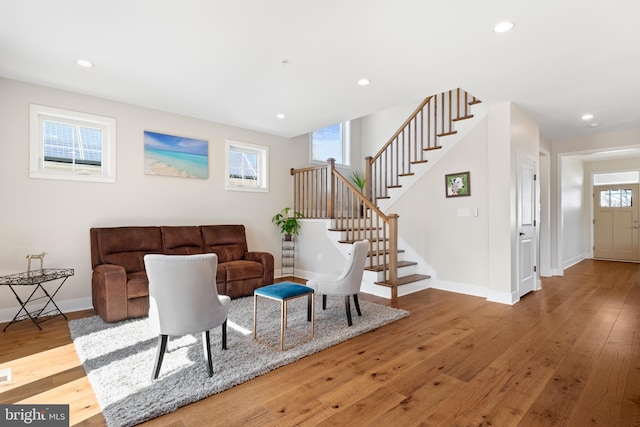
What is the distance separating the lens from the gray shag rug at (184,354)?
196 cm

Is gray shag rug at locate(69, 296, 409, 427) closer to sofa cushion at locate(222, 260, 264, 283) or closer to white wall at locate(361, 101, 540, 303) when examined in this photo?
sofa cushion at locate(222, 260, 264, 283)

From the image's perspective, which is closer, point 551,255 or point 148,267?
point 148,267

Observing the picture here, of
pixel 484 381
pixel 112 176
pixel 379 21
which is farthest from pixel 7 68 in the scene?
pixel 484 381

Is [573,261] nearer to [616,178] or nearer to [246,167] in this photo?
[616,178]

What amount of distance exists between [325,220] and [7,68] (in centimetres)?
427

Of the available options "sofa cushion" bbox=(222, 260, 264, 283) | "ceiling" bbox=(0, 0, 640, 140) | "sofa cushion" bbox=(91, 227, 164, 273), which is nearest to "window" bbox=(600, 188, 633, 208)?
"ceiling" bbox=(0, 0, 640, 140)

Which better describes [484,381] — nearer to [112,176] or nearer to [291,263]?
[291,263]

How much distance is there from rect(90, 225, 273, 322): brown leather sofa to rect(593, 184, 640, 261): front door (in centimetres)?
888

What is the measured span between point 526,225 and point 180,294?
4670 mm

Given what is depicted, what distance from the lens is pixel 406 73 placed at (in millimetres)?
3314

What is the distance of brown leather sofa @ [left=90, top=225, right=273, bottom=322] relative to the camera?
3.37 metres

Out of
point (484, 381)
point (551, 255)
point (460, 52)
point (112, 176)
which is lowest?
point (484, 381)

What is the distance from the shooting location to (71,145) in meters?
3.94

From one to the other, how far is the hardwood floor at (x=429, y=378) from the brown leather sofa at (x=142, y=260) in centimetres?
55
